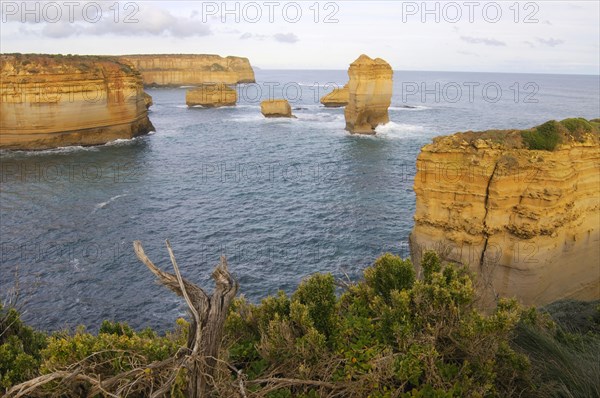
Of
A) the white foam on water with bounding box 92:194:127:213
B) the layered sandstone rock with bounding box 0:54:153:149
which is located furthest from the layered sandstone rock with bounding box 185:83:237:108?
the white foam on water with bounding box 92:194:127:213

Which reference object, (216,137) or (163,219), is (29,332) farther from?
(216,137)

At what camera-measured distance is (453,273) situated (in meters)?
11.4

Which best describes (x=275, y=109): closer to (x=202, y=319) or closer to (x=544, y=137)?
(x=544, y=137)

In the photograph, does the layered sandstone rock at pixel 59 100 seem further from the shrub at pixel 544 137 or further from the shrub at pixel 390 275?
the shrub at pixel 390 275

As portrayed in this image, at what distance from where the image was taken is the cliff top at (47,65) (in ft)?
189

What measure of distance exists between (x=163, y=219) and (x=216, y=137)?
39592mm

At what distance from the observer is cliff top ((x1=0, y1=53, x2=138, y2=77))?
57469 mm

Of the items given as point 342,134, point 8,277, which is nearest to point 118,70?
point 342,134

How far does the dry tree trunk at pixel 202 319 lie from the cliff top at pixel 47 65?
63.2m

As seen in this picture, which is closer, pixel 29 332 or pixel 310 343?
pixel 310 343

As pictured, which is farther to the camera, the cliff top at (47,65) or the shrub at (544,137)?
the cliff top at (47,65)

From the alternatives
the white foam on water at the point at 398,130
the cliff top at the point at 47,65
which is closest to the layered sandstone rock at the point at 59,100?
the cliff top at the point at 47,65

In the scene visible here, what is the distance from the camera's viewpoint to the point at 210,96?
114500 millimetres

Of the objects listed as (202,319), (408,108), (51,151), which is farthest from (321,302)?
(408,108)
